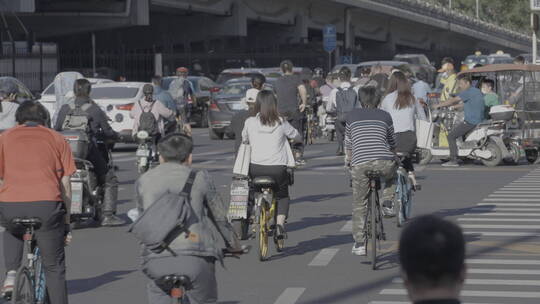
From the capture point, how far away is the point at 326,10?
2997 inches

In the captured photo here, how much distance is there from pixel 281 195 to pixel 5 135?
13.9 feet

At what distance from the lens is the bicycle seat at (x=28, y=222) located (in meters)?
8.27

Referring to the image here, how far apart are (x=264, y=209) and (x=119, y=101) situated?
16.6 meters

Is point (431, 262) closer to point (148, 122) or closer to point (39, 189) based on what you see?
point (39, 189)

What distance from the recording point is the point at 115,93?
28.8 m

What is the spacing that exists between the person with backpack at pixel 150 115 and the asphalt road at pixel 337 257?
3.26 feet

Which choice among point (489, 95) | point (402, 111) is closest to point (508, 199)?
point (402, 111)

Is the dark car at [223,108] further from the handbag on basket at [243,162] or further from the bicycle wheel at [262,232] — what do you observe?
the bicycle wheel at [262,232]

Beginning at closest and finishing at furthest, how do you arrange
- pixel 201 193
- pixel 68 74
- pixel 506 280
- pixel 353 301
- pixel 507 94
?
pixel 201 193
pixel 353 301
pixel 506 280
pixel 507 94
pixel 68 74

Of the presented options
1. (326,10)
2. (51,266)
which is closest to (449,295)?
(51,266)

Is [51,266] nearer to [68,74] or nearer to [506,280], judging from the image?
[506,280]

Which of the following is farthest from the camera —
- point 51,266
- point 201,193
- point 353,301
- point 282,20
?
point 282,20

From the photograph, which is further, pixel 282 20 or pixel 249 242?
pixel 282 20

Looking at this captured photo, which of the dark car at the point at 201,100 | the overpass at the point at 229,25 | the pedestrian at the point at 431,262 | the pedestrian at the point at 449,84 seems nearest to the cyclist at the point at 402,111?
the pedestrian at the point at 449,84
